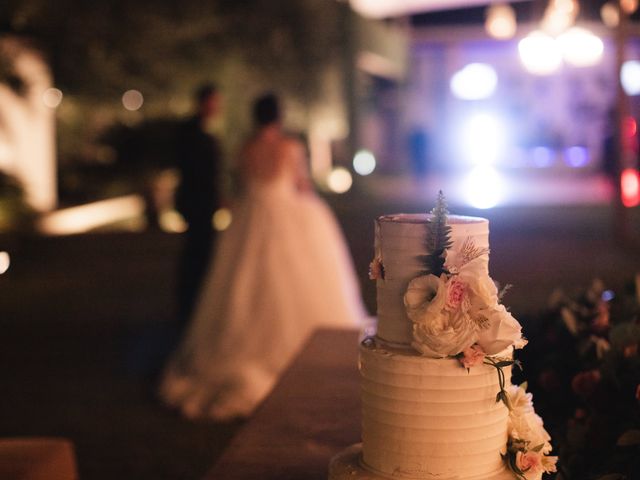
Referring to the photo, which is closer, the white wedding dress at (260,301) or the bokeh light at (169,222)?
the white wedding dress at (260,301)

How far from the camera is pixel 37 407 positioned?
20.4 feet

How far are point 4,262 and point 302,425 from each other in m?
9.91

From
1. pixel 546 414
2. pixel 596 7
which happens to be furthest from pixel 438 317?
pixel 596 7

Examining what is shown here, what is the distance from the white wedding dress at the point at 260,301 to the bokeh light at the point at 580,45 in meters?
14.8

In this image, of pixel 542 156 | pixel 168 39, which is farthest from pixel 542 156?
pixel 168 39

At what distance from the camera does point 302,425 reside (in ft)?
11.5

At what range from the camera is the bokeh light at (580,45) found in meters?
20.2

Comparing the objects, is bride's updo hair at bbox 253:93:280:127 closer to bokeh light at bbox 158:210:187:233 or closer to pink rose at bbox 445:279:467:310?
pink rose at bbox 445:279:467:310

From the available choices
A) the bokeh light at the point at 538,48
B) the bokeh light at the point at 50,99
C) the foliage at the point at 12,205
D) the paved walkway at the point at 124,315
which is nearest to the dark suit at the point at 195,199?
the paved walkway at the point at 124,315

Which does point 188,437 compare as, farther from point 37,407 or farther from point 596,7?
point 596,7

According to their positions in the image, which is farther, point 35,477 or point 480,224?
point 35,477

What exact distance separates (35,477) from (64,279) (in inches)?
383

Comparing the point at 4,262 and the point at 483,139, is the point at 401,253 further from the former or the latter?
the point at 483,139

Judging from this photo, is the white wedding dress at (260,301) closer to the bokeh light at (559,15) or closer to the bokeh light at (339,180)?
the bokeh light at (559,15)
